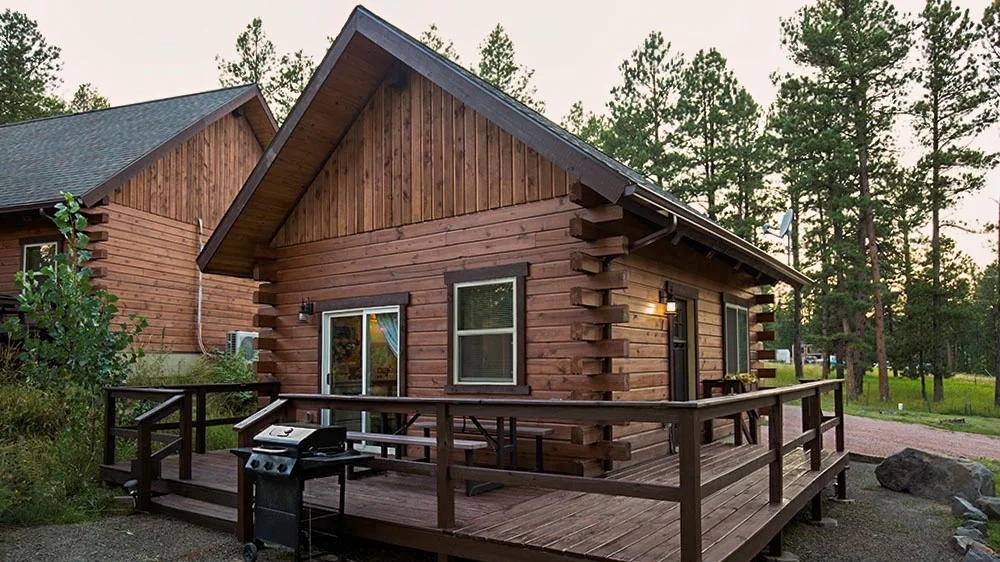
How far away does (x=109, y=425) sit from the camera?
7602 mm

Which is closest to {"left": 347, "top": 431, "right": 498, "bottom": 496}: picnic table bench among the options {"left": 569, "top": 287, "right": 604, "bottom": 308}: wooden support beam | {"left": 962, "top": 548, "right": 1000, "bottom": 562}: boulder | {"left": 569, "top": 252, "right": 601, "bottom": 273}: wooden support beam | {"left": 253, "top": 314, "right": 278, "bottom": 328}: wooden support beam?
{"left": 569, "top": 287, "right": 604, "bottom": 308}: wooden support beam

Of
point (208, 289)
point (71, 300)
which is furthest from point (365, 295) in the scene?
point (208, 289)

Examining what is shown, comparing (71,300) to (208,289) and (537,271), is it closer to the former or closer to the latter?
(537,271)

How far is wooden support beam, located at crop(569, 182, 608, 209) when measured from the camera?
6.45m

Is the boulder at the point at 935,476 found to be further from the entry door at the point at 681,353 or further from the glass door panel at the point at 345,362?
the glass door panel at the point at 345,362

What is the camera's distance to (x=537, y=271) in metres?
7.04

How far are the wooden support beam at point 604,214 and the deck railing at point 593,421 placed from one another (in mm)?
2051

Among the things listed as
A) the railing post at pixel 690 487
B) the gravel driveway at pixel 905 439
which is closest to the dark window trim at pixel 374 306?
the railing post at pixel 690 487

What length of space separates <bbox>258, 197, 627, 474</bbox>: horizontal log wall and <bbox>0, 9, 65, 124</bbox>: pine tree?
25199 millimetres

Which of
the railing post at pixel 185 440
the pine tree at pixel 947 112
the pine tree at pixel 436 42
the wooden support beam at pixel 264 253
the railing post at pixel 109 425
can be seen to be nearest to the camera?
the railing post at pixel 185 440

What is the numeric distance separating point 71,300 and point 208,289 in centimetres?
810

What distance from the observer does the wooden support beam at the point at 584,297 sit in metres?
6.49

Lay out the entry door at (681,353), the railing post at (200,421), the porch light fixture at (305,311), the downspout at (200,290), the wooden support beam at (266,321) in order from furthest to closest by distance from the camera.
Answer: the downspout at (200,290)
the wooden support beam at (266,321)
the porch light fixture at (305,311)
the entry door at (681,353)
the railing post at (200,421)

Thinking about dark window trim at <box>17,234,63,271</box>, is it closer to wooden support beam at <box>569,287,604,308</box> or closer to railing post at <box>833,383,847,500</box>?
wooden support beam at <box>569,287,604,308</box>
